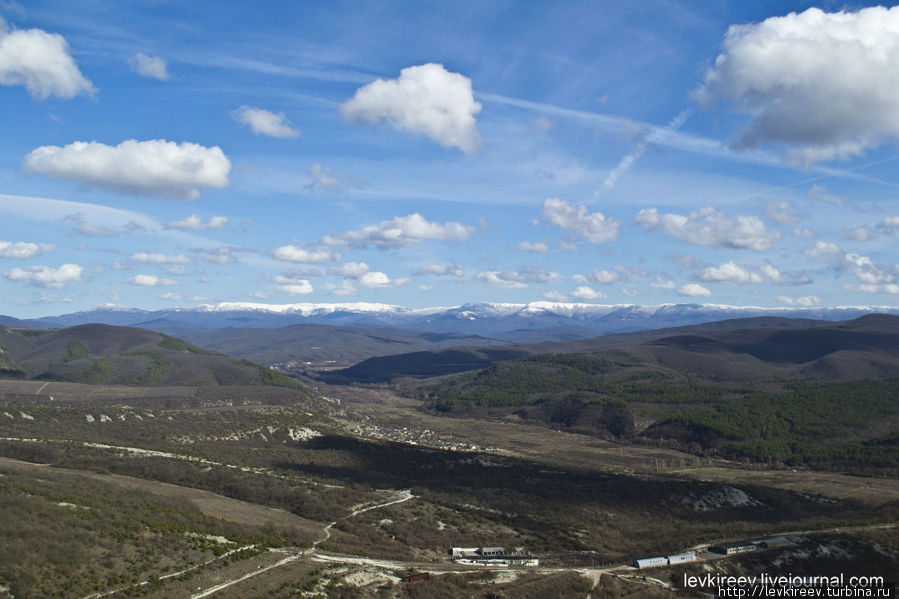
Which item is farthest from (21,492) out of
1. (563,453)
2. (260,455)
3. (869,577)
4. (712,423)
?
(712,423)

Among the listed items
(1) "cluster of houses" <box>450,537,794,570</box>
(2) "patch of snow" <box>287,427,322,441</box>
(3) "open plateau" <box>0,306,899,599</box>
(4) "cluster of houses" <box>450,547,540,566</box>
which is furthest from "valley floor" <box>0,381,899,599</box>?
(4) "cluster of houses" <box>450,547,540,566</box>

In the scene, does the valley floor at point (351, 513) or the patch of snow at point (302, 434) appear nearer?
the valley floor at point (351, 513)

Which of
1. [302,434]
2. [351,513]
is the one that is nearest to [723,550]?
[351,513]

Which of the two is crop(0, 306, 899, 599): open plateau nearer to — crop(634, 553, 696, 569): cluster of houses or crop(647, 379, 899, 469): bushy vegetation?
crop(634, 553, 696, 569): cluster of houses

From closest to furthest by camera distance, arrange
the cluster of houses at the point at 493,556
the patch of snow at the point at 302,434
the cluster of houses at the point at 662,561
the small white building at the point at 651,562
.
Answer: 1. the small white building at the point at 651,562
2. the cluster of houses at the point at 662,561
3. the cluster of houses at the point at 493,556
4. the patch of snow at the point at 302,434

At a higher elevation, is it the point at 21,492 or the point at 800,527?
the point at 21,492

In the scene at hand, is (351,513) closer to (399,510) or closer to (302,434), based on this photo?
(399,510)

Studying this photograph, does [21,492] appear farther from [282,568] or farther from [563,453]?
[563,453]

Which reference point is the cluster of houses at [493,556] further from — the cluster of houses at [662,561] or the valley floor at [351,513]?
the cluster of houses at [662,561]

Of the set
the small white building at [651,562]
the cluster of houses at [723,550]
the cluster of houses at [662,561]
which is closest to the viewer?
the small white building at [651,562]

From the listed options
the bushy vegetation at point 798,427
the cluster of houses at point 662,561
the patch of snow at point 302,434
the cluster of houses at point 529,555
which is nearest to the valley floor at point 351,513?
the patch of snow at point 302,434

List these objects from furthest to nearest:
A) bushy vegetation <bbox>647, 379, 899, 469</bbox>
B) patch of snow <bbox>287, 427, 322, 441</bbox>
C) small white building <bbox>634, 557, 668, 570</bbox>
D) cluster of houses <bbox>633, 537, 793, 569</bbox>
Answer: bushy vegetation <bbox>647, 379, 899, 469</bbox> < patch of snow <bbox>287, 427, 322, 441</bbox> < cluster of houses <bbox>633, 537, 793, 569</bbox> < small white building <bbox>634, 557, 668, 570</bbox>
